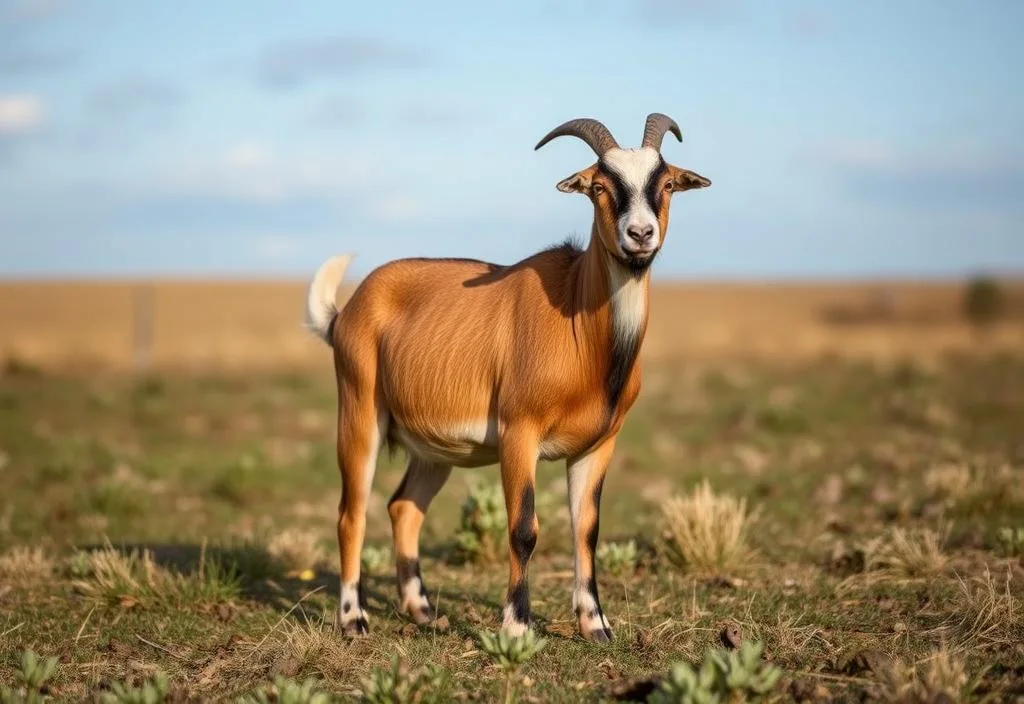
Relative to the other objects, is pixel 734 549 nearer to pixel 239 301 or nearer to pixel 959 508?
pixel 959 508

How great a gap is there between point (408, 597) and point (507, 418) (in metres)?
1.73

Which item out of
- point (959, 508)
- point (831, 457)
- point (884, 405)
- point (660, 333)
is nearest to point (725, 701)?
point (959, 508)

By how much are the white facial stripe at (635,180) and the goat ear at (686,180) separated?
163 mm

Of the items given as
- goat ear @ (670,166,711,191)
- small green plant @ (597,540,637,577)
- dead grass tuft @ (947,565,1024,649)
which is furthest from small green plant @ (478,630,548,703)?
small green plant @ (597,540,637,577)

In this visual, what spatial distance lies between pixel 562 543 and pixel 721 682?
4.82 m

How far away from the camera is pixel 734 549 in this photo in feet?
27.3

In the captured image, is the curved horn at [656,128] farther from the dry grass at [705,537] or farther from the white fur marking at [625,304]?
the dry grass at [705,537]

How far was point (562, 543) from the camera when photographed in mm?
9656

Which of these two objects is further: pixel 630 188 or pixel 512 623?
pixel 512 623

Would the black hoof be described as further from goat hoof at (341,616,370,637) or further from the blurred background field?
the blurred background field

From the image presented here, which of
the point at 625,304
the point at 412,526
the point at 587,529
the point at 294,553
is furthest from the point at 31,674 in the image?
the point at 294,553

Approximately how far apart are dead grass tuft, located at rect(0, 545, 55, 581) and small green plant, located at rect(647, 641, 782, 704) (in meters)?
5.59

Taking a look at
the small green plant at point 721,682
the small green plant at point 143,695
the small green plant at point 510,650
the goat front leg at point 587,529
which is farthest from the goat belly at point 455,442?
the small green plant at point 143,695

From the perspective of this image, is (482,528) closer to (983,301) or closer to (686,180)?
(686,180)
